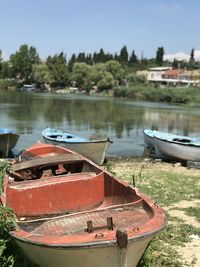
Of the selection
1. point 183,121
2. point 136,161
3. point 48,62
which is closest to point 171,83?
point 48,62

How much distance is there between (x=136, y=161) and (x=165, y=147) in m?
1.39

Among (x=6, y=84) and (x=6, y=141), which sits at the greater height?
(x=6, y=84)

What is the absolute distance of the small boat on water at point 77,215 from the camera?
5.41 m

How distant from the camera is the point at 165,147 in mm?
19234

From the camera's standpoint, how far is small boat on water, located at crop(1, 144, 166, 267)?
5.41m

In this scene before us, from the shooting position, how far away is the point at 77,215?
708 cm

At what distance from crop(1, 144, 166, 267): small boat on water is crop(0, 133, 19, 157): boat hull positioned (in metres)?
11.5

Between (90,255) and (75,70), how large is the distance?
11306cm

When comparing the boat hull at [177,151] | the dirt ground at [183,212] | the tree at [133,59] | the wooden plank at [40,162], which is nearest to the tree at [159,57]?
the tree at [133,59]

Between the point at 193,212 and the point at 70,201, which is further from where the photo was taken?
the point at 193,212

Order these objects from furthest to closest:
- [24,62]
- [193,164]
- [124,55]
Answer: [124,55] → [24,62] → [193,164]

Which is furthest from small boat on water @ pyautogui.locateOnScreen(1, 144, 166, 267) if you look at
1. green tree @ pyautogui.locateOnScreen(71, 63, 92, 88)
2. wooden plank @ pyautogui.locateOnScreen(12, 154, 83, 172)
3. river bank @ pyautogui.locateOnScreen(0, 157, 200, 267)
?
green tree @ pyautogui.locateOnScreen(71, 63, 92, 88)

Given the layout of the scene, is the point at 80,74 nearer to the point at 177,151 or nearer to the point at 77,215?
the point at 177,151

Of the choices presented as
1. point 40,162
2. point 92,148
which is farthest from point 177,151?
point 40,162
